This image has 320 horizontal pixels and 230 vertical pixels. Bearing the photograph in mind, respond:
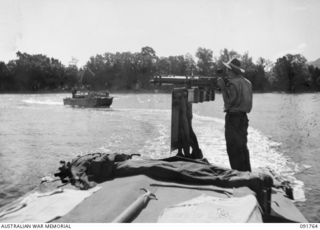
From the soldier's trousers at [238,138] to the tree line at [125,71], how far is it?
4353cm

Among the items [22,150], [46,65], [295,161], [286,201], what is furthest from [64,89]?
[286,201]

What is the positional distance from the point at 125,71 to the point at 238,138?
263 ft

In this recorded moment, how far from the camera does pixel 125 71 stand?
8594 centimetres

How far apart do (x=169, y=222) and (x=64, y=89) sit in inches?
4187

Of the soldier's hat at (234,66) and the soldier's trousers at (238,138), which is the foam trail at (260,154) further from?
the soldier's hat at (234,66)

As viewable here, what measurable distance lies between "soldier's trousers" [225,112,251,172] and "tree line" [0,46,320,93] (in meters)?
43.5

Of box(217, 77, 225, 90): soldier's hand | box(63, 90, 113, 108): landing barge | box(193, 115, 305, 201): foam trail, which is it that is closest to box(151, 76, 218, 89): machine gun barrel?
box(217, 77, 225, 90): soldier's hand

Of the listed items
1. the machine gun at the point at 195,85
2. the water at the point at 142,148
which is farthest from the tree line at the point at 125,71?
the machine gun at the point at 195,85

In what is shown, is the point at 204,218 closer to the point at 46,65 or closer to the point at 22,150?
the point at 22,150

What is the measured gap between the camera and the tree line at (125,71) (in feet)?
199

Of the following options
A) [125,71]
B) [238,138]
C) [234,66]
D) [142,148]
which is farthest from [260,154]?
[125,71]

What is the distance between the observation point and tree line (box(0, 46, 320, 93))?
60750 millimetres

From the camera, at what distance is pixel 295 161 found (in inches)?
580

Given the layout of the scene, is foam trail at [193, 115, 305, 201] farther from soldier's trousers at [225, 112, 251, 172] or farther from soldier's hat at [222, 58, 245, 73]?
→ soldier's hat at [222, 58, 245, 73]
